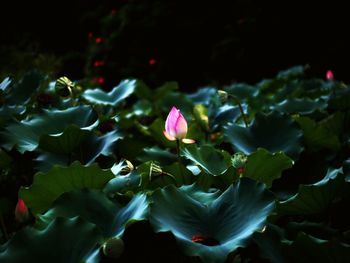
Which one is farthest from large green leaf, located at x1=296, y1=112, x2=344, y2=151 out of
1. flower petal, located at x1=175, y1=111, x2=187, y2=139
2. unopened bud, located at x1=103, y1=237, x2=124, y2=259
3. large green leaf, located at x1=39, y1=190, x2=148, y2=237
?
unopened bud, located at x1=103, y1=237, x2=124, y2=259

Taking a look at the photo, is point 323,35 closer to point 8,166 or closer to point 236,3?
point 236,3

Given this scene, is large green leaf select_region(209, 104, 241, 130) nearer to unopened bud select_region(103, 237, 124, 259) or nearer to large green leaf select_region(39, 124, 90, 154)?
large green leaf select_region(39, 124, 90, 154)

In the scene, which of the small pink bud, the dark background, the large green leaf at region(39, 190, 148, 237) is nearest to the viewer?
the large green leaf at region(39, 190, 148, 237)

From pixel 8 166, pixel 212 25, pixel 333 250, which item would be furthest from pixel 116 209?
pixel 212 25

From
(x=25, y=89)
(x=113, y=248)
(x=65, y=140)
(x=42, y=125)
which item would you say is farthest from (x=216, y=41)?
(x=113, y=248)

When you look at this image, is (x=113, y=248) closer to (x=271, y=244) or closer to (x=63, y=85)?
(x=271, y=244)

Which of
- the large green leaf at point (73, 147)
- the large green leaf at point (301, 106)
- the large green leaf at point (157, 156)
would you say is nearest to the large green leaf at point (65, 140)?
the large green leaf at point (73, 147)
